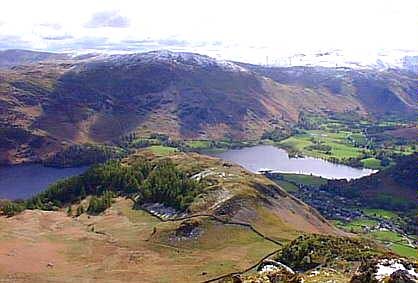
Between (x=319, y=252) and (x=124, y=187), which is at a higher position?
(x=319, y=252)

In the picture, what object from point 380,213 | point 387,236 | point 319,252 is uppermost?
point 319,252

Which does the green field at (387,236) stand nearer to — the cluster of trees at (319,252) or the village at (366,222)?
the village at (366,222)

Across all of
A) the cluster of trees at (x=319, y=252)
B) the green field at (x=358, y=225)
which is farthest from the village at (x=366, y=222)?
the cluster of trees at (x=319, y=252)

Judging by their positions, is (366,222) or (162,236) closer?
(162,236)

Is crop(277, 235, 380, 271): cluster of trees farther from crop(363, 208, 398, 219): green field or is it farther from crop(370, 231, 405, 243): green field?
crop(363, 208, 398, 219): green field

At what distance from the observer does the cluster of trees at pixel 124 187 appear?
134500 millimetres

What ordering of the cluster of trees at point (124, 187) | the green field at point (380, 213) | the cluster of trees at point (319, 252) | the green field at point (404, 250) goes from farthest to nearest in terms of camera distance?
the green field at point (380, 213), the green field at point (404, 250), the cluster of trees at point (124, 187), the cluster of trees at point (319, 252)

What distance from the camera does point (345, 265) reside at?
222 feet

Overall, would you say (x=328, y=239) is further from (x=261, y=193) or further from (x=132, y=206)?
(x=132, y=206)

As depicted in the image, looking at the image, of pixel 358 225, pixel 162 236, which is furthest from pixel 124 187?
pixel 358 225

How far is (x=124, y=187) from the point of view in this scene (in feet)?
498

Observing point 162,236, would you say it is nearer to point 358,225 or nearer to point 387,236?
point 387,236

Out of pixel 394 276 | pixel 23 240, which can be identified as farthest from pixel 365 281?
pixel 23 240

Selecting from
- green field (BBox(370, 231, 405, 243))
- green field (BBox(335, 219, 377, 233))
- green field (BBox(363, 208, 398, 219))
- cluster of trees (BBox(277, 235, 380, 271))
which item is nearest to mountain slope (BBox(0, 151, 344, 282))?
cluster of trees (BBox(277, 235, 380, 271))
